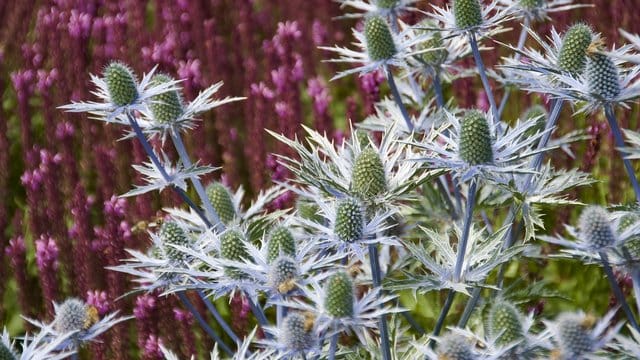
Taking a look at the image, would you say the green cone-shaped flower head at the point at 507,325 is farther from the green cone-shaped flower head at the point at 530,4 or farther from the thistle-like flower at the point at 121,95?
the green cone-shaped flower head at the point at 530,4

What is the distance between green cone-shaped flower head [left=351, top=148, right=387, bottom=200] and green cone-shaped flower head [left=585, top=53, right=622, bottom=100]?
577 mm

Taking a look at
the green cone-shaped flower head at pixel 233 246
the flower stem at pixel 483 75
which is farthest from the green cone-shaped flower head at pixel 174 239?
the flower stem at pixel 483 75

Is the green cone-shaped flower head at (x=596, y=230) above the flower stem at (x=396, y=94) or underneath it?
underneath

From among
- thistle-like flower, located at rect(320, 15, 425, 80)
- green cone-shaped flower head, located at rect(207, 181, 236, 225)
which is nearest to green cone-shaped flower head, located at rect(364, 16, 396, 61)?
thistle-like flower, located at rect(320, 15, 425, 80)

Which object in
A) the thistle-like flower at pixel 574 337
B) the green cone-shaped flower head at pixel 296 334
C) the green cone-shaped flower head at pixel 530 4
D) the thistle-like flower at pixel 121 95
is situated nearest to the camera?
the thistle-like flower at pixel 574 337

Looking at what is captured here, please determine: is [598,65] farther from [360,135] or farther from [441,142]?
[441,142]

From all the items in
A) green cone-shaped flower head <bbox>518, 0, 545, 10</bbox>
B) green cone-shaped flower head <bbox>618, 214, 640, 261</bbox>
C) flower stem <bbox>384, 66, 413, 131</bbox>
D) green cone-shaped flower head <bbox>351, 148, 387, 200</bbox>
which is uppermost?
green cone-shaped flower head <bbox>518, 0, 545, 10</bbox>

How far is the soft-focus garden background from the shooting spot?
3373 mm

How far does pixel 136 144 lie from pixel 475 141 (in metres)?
1.82

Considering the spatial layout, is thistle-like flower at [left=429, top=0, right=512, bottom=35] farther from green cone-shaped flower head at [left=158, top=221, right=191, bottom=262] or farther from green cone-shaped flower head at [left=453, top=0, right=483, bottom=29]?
green cone-shaped flower head at [left=158, top=221, right=191, bottom=262]

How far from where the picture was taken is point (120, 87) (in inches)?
98.5

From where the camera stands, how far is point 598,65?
222cm

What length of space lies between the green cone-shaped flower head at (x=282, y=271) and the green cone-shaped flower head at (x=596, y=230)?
665mm

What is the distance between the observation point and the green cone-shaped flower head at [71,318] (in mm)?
2156
